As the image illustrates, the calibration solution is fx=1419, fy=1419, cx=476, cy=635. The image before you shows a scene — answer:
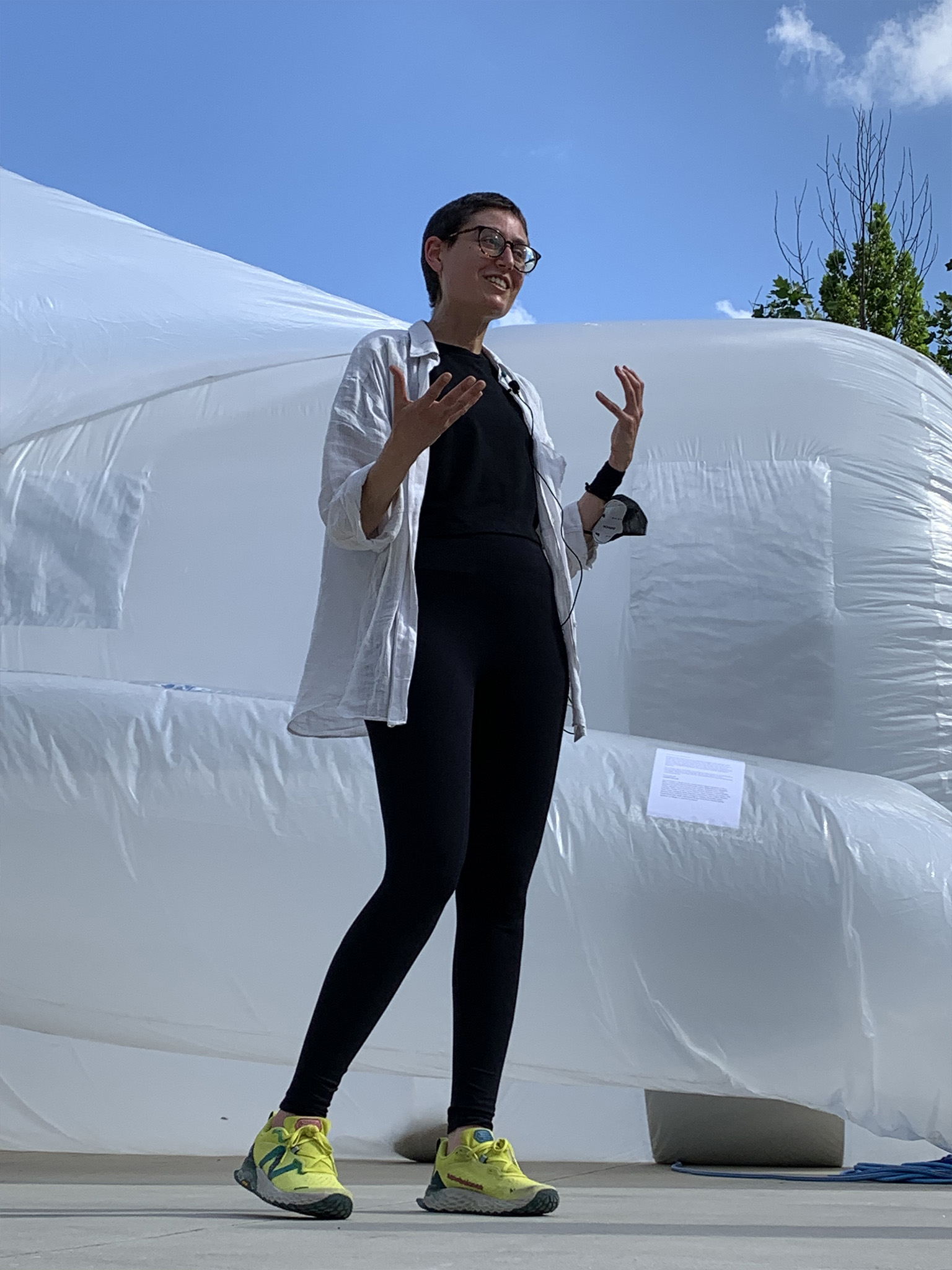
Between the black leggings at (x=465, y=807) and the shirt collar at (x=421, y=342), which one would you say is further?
the shirt collar at (x=421, y=342)

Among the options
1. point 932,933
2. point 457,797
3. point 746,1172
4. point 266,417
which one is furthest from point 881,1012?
point 266,417

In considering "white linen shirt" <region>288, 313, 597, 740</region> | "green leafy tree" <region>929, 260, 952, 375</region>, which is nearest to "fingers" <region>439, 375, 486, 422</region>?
"white linen shirt" <region>288, 313, 597, 740</region>

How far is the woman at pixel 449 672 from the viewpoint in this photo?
145 cm

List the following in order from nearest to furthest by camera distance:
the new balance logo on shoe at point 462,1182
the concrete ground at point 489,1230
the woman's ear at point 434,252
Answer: the concrete ground at point 489,1230
the new balance logo on shoe at point 462,1182
the woman's ear at point 434,252

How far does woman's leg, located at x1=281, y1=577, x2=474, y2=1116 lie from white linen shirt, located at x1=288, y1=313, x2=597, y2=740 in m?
0.04

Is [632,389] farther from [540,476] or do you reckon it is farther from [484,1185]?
[484,1185]

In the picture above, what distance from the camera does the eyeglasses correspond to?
1.69 metres

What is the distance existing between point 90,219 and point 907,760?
6.57ft

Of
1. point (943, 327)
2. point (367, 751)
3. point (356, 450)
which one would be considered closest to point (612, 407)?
point (356, 450)

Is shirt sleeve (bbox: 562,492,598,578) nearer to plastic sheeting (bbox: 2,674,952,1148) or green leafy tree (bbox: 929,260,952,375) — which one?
plastic sheeting (bbox: 2,674,952,1148)

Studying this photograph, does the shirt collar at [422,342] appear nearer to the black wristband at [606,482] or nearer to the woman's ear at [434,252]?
the woman's ear at [434,252]

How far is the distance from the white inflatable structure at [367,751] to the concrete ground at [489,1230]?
27 cm

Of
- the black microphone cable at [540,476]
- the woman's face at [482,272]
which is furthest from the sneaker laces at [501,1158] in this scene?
the woman's face at [482,272]

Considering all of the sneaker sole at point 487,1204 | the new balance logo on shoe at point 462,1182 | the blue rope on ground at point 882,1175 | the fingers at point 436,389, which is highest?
the fingers at point 436,389
